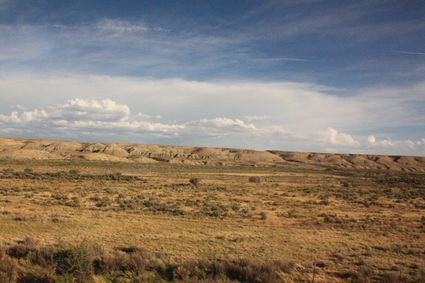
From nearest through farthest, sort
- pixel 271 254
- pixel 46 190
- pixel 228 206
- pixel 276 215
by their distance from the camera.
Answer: pixel 271 254
pixel 276 215
pixel 228 206
pixel 46 190

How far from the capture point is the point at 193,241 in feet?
45.2

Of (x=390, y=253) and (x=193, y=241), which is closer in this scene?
(x=390, y=253)

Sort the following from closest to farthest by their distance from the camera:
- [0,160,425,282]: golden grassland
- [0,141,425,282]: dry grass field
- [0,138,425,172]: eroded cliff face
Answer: [0,141,425,282]: dry grass field → [0,160,425,282]: golden grassland → [0,138,425,172]: eroded cliff face

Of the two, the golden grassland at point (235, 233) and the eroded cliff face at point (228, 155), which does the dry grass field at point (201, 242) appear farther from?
the eroded cliff face at point (228, 155)

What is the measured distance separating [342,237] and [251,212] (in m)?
7.14

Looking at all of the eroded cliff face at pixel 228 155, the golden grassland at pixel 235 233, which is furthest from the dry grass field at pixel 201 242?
the eroded cliff face at pixel 228 155

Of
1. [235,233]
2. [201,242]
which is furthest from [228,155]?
[201,242]

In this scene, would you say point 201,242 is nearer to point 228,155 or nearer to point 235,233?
point 235,233

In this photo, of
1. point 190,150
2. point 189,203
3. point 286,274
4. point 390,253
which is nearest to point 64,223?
Answer: point 189,203

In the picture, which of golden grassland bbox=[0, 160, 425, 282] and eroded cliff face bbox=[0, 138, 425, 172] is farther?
eroded cliff face bbox=[0, 138, 425, 172]

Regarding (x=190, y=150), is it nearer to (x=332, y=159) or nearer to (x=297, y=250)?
(x=332, y=159)

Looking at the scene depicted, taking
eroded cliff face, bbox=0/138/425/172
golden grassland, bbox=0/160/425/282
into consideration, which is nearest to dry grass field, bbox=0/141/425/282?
golden grassland, bbox=0/160/425/282

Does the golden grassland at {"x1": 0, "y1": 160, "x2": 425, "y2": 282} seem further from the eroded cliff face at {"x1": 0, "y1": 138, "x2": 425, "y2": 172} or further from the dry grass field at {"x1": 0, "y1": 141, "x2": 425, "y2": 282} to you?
the eroded cliff face at {"x1": 0, "y1": 138, "x2": 425, "y2": 172}

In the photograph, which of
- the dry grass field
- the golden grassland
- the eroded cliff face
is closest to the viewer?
the dry grass field
